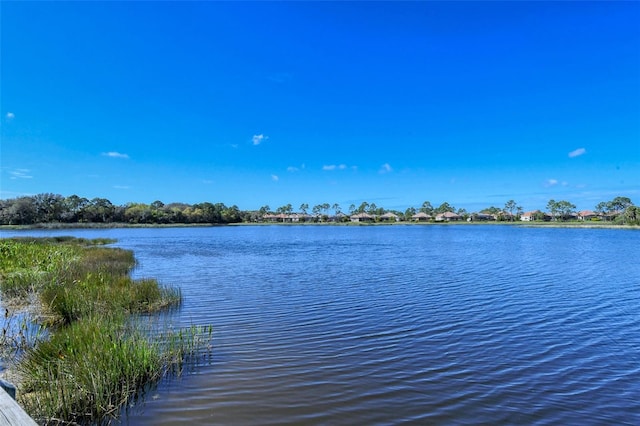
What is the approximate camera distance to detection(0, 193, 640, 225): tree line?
87938mm

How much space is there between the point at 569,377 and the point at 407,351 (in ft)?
8.99

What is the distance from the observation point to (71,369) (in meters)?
4.89

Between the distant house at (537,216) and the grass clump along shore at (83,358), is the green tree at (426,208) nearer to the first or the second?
the distant house at (537,216)

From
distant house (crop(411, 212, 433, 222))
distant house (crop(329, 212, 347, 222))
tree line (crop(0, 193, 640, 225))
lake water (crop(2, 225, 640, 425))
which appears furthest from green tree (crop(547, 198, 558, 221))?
lake water (crop(2, 225, 640, 425))

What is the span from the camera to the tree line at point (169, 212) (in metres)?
87.9

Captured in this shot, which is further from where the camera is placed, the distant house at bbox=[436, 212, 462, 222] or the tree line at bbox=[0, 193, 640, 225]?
the distant house at bbox=[436, 212, 462, 222]

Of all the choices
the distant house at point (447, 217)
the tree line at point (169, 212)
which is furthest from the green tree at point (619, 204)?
the distant house at point (447, 217)

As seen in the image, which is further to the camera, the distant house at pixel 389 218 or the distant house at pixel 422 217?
the distant house at pixel 389 218

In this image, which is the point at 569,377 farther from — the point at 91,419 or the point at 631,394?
the point at 91,419

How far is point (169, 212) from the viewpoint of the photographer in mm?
120688

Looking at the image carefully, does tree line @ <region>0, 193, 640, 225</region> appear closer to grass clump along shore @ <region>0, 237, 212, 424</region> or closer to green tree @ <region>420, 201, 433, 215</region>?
green tree @ <region>420, 201, 433, 215</region>

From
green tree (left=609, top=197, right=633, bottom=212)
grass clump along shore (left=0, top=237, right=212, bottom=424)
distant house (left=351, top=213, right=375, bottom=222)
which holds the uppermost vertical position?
green tree (left=609, top=197, right=633, bottom=212)

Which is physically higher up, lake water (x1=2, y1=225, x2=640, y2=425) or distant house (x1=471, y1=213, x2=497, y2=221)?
distant house (x1=471, y1=213, x2=497, y2=221)

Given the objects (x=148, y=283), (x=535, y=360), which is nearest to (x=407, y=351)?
(x=535, y=360)
